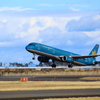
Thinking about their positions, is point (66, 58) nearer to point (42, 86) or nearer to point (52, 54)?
point (52, 54)

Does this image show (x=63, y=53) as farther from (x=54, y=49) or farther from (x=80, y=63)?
(x=80, y=63)

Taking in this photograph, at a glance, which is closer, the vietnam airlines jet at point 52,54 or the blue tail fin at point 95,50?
the vietnam airlines jet at point 52,54

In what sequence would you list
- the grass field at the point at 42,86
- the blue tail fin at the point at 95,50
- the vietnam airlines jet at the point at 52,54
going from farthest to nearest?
the blue tail fin at the point at 95,50, the vietnam airlines jet at the point at 52,54, the grass field at the point at 42,86

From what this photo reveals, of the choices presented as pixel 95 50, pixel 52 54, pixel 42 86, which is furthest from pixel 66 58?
pixel 42 86

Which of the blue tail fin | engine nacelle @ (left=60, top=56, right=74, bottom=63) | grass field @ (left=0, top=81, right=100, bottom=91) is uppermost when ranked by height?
the blue tail fin

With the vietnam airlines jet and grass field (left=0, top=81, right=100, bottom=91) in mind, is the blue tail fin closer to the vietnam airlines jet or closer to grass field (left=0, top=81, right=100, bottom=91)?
the vietnam airlines jet

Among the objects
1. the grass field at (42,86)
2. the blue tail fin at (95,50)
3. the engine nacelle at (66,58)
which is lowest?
the grass field at (42,86)

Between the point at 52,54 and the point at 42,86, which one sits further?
the point at 52,54

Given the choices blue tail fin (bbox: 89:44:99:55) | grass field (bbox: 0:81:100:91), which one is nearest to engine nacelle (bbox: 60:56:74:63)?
blue tail fin (bbox: 89:44:99:55)

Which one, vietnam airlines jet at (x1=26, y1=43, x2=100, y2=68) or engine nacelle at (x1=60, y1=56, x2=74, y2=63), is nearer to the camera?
vietnam airlines jet at (x1=26, y1=43, x2=100, y2=68)

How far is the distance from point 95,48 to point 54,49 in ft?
107

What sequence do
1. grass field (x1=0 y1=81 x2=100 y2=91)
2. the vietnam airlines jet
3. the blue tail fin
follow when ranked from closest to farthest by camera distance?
grass field (x1=0 y1=81 x2=100 y2=91) < the vietnam airlines jet < the blue tail fin

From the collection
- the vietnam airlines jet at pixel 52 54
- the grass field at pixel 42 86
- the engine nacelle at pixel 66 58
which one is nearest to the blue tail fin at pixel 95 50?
the vietnam airlines jet at pixel 52 54

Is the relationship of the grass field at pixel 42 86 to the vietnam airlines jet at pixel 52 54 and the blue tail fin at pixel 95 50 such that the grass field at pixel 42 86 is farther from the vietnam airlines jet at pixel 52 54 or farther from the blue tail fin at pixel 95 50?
the blue tail fin at pixel 95 50
